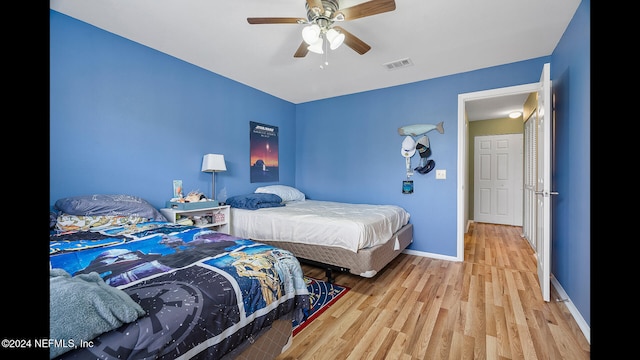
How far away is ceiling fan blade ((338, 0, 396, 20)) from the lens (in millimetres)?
1729

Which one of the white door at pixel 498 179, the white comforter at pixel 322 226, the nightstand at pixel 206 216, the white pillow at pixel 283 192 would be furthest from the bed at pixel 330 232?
the white door at pixel 498 179

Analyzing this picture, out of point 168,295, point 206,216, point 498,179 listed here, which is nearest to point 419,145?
point 206,216

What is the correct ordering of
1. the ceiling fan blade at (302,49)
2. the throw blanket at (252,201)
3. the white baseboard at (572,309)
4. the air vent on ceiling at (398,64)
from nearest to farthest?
the white baseboard at (572,309)
the ceiling fan blade at (302,49)
the air vent on ceiling at (398,64)
the throw blanket at (252,201)

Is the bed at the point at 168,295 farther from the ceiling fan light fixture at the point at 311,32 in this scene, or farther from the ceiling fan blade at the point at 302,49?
the ceiling fan blade at the point at 302,49

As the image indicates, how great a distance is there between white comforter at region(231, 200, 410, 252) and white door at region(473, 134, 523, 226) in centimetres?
339

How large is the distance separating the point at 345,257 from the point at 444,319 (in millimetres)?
928

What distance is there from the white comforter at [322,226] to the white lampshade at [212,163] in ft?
1.81

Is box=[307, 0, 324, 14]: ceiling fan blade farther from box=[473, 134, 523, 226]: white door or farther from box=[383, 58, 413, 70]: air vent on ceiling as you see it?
box=[473, 134, 523, 226]: white door

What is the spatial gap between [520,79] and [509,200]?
3318 mm

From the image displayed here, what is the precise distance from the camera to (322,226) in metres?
2.65

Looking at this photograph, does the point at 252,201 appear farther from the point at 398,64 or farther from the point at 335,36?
the point at 398,64

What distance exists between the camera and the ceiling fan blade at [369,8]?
1729 millimetres

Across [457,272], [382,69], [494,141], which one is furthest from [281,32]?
[494,141]
